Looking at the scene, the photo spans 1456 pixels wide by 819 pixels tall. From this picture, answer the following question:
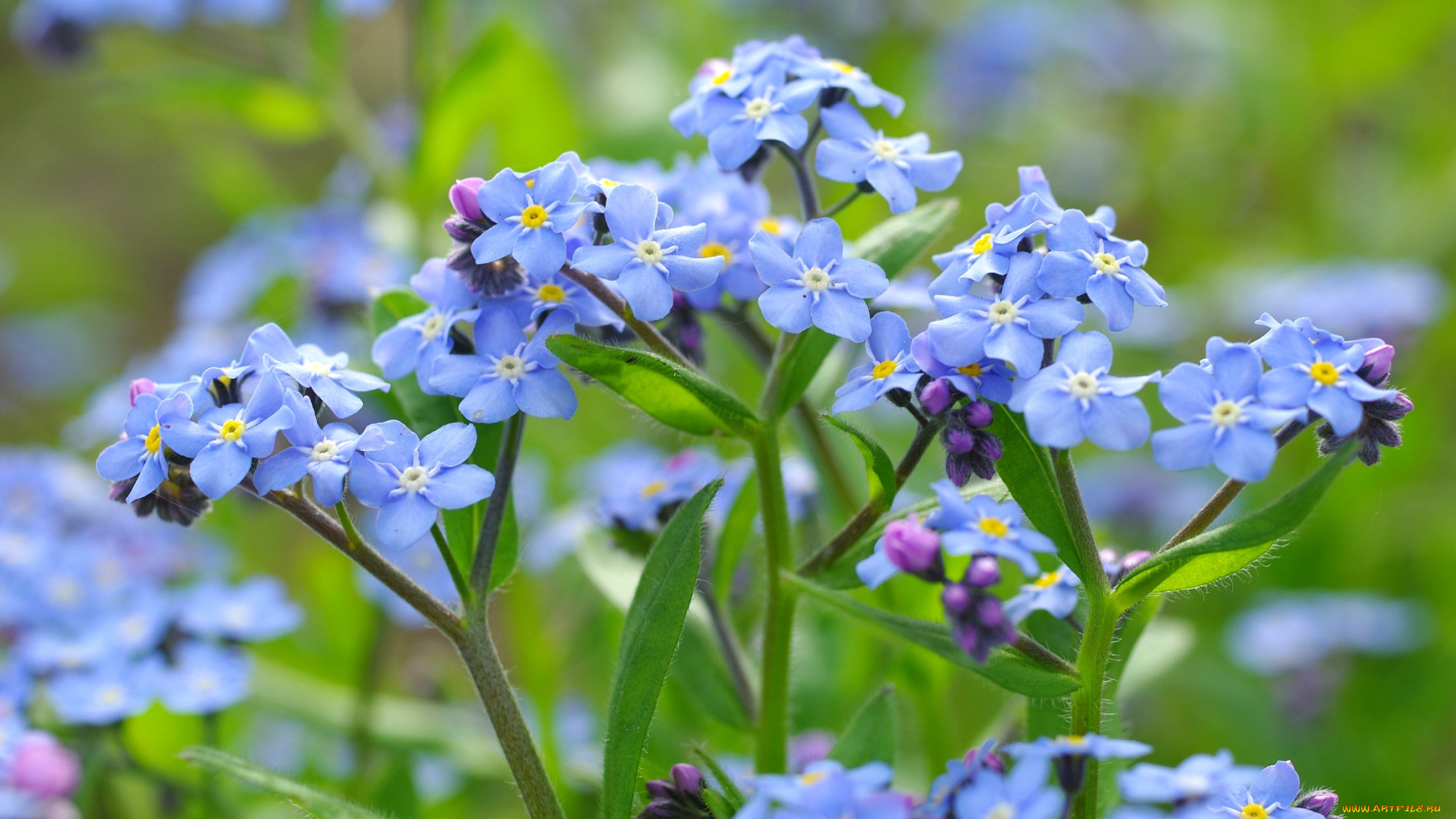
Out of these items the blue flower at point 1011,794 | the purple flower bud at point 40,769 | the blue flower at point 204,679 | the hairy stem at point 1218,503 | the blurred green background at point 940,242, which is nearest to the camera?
the blue flower at point 1011,794

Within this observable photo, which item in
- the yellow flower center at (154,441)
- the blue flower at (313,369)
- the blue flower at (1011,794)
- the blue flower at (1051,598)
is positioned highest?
the blue flower at (313,369)

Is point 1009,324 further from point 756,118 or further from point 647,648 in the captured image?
point 647,648

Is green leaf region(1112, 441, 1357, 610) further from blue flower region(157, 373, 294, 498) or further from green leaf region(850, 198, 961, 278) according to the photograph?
blue flower region(157, 373, 294, 498)

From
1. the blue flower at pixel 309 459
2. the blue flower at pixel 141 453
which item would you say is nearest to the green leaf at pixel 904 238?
A: the blue flower at pixel 309 459

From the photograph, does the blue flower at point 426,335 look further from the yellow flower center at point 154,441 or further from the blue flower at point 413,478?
the yellow flower center at point 154,441

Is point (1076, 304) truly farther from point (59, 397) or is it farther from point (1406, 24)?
point (59, 397)
